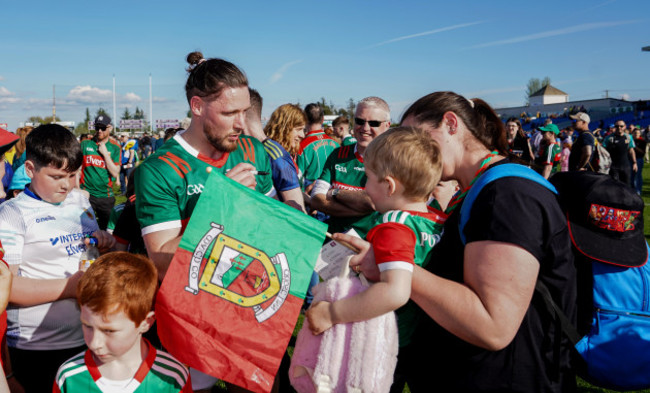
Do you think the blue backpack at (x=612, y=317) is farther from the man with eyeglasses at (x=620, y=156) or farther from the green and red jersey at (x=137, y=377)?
the man with eyeglasses at (x=620, y=156)

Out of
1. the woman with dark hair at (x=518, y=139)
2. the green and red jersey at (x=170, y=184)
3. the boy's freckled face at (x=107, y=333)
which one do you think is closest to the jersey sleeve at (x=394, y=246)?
the green and red jersey at (x=170, y=184)

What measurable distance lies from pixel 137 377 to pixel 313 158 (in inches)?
197

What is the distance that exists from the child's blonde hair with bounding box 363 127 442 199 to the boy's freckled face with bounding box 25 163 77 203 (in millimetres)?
1860

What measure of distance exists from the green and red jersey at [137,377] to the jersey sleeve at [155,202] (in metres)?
0.61

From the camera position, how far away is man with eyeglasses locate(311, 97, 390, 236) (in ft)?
13.5

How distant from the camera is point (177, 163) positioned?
7.85ft

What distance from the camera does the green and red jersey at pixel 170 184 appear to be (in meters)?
2.27

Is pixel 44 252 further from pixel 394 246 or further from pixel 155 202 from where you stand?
pixel 394 246

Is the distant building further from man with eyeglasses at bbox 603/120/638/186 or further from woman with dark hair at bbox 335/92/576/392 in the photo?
woman with dark hair at bbox 335/92/576/392

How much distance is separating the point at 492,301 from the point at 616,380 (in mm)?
713

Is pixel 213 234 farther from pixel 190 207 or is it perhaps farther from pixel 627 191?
pixel 627 191

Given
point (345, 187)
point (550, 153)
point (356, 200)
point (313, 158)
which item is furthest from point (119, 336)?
point (550, 153)

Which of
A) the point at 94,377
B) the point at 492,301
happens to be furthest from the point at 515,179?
the point at 94,377

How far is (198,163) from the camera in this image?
2.45m
